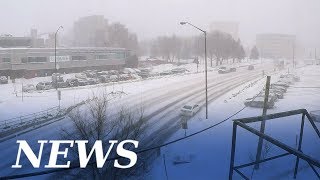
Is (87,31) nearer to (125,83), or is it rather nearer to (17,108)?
(125,83)

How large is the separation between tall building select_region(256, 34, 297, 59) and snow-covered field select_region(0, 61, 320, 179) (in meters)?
4.59

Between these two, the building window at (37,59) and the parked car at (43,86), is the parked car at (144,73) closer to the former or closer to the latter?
the parked car at (43,86)

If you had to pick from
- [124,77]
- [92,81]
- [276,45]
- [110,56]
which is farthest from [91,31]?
[276,45]

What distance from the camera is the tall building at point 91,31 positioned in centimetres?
4912

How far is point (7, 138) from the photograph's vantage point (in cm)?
1891

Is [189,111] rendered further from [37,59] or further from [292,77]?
[37,59]

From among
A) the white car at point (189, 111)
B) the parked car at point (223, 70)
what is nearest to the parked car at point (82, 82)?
the white car at point (189, 111)

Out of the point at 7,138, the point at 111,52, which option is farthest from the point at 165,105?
the point at 111,52

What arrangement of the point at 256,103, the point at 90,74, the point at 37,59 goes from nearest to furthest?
the point at 256,103 < the point at 90,74 < the point at 37,59

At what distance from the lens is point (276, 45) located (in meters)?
55.3

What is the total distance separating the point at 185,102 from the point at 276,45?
30921mm

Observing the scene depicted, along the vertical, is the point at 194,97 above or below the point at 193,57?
below

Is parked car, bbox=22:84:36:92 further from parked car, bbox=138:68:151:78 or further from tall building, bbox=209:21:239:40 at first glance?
tall building, bbox=209:21:239:40

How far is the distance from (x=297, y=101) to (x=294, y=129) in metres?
9.25
